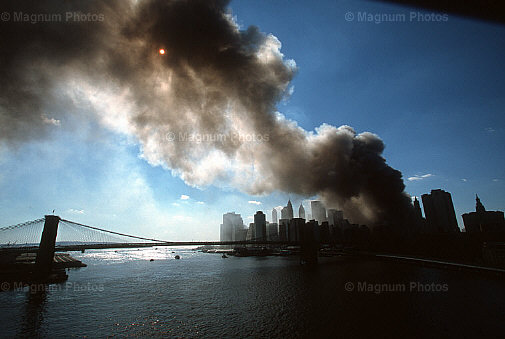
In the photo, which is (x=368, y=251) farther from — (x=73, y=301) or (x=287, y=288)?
(x=73, y=301)

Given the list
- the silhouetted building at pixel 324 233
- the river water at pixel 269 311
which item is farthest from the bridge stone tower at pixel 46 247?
the silhouetted building at pixel 324 233

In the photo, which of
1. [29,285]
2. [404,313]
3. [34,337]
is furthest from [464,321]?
[29,285]

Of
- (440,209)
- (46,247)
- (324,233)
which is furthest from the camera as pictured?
(324,233)

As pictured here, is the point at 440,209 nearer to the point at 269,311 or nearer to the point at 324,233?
the point at 324,233

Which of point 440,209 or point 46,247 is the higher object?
point 440,209

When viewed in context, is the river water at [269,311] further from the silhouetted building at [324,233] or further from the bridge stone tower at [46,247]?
the silhouetted building at [324,233]

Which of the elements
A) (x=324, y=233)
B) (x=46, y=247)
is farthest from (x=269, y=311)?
(x=324, y=233)
